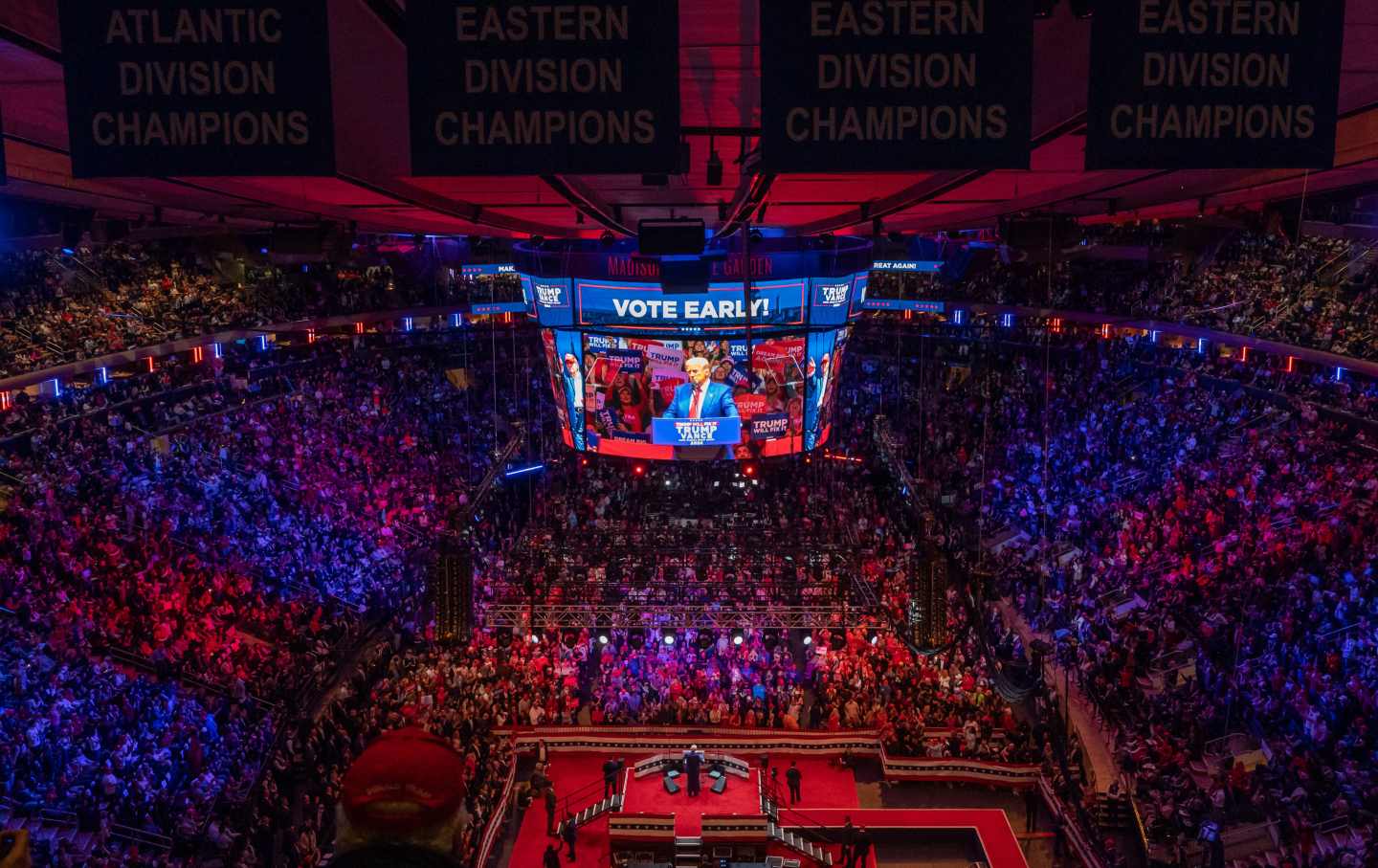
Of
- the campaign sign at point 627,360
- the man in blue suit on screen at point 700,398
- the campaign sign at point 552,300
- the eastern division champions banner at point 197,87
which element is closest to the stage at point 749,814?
the man in blue suit on screen at point 700,398

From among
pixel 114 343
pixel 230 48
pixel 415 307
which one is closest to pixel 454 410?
pixel 415 307

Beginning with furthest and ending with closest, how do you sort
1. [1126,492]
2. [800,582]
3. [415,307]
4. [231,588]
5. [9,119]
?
1. [415,307]
2. [1126,492]
3. [800,582]
4. [231,588]
5. [9,119]

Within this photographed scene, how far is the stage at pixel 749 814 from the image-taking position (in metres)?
15.1

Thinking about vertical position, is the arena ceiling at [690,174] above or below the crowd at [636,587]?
above

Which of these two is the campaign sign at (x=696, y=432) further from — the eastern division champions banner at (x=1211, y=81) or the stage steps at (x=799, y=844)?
the eastern division champions banner at (x=1211, y=81)

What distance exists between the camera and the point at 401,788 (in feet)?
6.56

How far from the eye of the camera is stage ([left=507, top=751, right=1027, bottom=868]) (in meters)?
15.1

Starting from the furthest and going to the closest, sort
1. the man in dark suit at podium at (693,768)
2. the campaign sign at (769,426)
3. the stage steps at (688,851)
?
the campaign sign at (769,426)
the man in dark suit at podium at (693,768)
the stage steps at (688,851)

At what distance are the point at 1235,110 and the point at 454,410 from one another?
27.8 m

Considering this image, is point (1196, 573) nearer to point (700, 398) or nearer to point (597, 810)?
point (700, 398)

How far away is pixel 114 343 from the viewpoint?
21391mm

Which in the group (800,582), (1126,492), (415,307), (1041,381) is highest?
(415,307)

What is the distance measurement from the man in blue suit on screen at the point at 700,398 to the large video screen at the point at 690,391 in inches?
0.6

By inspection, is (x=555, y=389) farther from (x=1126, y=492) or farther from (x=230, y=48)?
(x=230, y=48)
